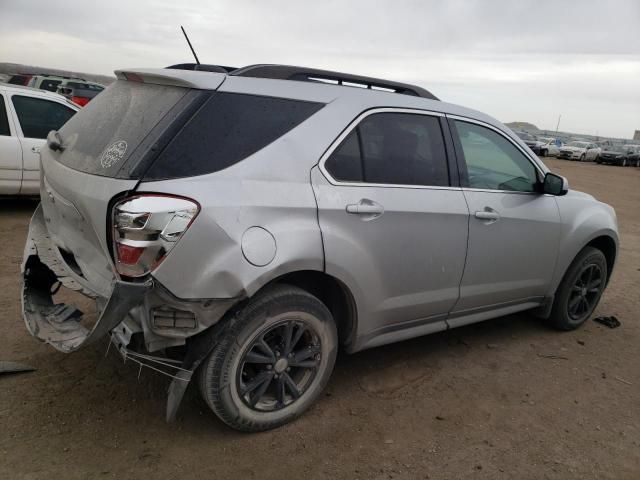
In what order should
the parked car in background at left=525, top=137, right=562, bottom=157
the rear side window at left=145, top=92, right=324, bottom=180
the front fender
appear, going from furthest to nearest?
1. the parked car in background at left=525, top=137, right=562, bottom=157
2. the front fender
3. the rear side window at left=145, top=92, right=324, bottom=180

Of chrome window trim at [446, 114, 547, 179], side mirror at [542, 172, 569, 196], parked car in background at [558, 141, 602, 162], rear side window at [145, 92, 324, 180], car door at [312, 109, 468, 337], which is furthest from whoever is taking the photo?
parked car in background at [558, 141, 602, 162]

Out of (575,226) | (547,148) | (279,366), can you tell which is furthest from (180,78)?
(547,148)

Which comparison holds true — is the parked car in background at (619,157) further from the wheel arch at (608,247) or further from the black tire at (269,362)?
the black tire at (269,362)

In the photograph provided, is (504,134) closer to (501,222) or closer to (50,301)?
(501,222)

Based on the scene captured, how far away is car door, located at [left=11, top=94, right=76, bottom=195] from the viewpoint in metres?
6.93

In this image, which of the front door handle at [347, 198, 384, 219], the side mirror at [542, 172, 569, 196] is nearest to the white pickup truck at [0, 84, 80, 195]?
the front door handle at [347, 198, 384, 219]

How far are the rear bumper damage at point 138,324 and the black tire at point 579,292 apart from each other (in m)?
3.08

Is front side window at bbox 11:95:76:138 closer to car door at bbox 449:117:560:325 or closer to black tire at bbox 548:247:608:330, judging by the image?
car door at bbox 449:117:560:325

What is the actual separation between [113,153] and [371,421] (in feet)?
6.47

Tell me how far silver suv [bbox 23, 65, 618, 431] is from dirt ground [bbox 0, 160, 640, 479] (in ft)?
0.81

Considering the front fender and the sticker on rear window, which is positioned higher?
the sticker on rear window

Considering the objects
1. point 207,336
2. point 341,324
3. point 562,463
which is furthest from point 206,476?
point 562,463

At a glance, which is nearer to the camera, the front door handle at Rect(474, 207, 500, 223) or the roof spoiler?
the roof spoiler

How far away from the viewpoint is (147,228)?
2379mm
